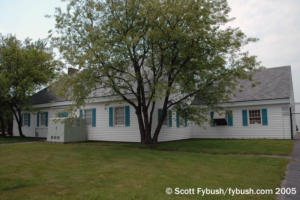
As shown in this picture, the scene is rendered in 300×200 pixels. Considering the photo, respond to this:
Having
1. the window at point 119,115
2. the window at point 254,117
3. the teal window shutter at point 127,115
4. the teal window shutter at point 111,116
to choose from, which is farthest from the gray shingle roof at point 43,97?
the window at point 254,117

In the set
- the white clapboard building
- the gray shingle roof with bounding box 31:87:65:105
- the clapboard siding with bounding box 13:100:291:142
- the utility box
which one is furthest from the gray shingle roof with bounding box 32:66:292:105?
the utility box

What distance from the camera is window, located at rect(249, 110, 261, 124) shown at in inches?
658

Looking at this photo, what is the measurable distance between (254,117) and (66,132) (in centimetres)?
1279

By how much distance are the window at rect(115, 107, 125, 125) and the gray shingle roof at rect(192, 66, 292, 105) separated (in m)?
5.13

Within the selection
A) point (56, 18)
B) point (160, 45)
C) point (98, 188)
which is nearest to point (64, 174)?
point (98, 188)

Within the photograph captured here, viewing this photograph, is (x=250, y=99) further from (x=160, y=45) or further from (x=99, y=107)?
(x=99, y=107)

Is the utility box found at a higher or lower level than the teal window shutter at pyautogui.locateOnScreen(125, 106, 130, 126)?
lower

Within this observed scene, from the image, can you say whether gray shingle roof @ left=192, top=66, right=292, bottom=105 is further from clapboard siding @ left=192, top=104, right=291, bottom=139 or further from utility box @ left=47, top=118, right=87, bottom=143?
utility box @ left=47, top=118, right=87, bottom=143

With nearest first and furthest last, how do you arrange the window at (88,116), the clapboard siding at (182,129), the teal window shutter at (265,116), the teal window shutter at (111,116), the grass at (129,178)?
1. the grass at (129,178)
2. the clapboard siding at (182,129)
3. the teal window shutter at (265,116)
4. the teal window shutter at (111,116)
5. the window at (88,116)

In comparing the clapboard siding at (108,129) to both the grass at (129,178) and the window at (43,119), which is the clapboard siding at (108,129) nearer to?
the window at (43,119)

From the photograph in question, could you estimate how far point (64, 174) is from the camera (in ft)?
20.5

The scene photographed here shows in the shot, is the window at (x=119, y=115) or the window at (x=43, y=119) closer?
the window at (x=119, y=115)

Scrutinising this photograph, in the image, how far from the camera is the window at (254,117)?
658 inches

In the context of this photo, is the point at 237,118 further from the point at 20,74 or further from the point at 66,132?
the point at 20,74
